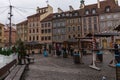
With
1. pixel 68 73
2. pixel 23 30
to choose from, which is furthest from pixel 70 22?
pixel 68 73

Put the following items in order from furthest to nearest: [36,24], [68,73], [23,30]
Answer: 1. [23,30]
2. [36,24]
3. [68,73]

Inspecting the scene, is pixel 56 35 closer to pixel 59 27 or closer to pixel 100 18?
pixel 59 27

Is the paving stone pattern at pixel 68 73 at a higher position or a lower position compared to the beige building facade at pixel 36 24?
lower

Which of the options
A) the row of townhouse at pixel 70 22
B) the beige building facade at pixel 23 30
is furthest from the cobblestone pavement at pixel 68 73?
the beige building facade at pixel 23 30

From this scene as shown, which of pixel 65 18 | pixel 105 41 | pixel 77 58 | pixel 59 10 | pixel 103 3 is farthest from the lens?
pixel 59 10

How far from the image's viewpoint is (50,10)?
82.4 m

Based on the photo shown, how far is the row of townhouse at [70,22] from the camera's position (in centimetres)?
6319

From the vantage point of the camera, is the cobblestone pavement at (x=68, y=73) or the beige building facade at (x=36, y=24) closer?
the cobblestone pavement at (x=68, y=73)

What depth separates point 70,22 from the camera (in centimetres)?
7112

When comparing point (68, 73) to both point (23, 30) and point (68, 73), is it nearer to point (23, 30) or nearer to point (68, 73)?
point (68, 73)

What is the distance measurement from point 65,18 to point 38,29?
12.2 m

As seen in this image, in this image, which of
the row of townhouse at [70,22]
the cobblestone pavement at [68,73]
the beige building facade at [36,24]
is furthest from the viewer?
the beige building facade at [36,24]

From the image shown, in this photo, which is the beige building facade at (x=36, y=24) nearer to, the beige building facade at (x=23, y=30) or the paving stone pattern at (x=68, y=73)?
the beige building facade at (x=23, y=30)

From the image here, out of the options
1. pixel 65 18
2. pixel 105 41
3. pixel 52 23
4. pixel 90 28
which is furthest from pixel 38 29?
pixel 105 41
